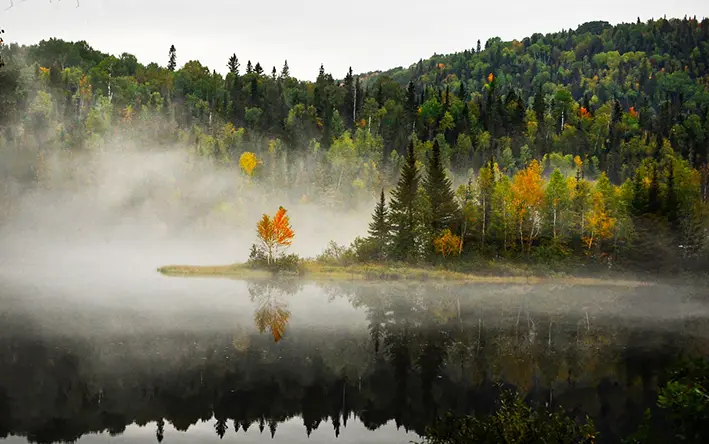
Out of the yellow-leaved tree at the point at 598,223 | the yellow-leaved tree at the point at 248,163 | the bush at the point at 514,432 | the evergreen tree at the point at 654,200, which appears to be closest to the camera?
the bush at the point at 514,432

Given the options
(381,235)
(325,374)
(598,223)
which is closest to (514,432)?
(325,374)

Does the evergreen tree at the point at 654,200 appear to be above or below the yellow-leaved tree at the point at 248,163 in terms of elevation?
below

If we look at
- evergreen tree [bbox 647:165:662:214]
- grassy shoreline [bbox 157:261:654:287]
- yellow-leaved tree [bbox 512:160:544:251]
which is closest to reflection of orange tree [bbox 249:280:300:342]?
grassy shoreline [bbox 157:261:654:287]

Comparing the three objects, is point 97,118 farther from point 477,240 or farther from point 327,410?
point 327,410

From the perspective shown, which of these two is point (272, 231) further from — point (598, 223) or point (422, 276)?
point (598, 223)

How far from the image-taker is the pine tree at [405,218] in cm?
10544

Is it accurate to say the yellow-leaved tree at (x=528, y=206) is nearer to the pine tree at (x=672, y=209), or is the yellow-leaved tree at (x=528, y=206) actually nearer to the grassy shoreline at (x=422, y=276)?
the grassy shoreline at (x=422, y=276)

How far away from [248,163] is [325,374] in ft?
428

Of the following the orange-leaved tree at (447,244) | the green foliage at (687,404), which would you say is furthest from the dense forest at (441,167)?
the green foliage at (687,404)

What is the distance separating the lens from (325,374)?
5047 cm

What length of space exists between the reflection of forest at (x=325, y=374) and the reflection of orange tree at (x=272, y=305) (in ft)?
1.67

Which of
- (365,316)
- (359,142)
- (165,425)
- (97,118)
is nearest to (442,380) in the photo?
(165,425)

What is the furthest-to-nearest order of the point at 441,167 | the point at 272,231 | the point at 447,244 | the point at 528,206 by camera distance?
the point at 441,167
the point at 528,206
the point at 272,231
the point at 447,244

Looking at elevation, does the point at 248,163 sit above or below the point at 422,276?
above
